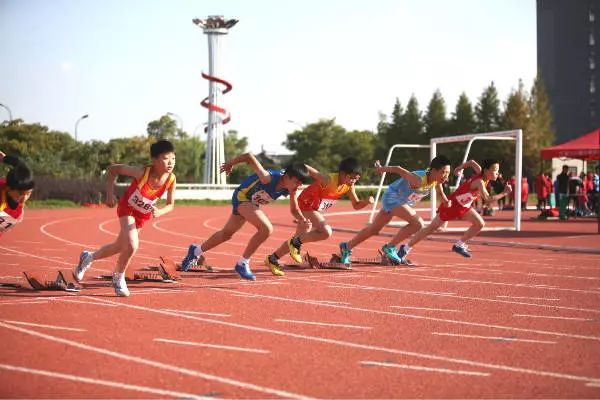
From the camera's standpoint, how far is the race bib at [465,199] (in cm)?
1146

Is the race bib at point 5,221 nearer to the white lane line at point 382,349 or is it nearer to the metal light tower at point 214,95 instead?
the white lane line at point 382,349

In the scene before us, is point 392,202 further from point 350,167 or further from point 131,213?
point 131,213

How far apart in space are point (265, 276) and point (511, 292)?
3.14 m

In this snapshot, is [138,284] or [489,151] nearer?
[138,284]

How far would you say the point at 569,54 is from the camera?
79375 millimetres

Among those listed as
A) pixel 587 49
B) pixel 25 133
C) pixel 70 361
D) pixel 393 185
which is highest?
pixel 587 49

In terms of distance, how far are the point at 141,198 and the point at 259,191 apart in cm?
187

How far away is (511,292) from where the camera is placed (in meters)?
8.37

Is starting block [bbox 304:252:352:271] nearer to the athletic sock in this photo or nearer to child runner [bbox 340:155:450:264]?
child runner [bbox 340:155:450:264]

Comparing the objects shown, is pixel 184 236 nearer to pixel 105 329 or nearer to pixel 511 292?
pixel 511 292

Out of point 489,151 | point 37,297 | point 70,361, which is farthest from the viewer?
point 489,151

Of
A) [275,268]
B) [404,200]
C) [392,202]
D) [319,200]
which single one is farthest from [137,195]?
[404,200]

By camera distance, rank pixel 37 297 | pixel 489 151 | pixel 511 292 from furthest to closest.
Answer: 1. pixel 489 151
2. pixel 511 292
3. pixel 37 297

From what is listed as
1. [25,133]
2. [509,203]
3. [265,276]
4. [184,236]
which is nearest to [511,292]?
[265,276]
